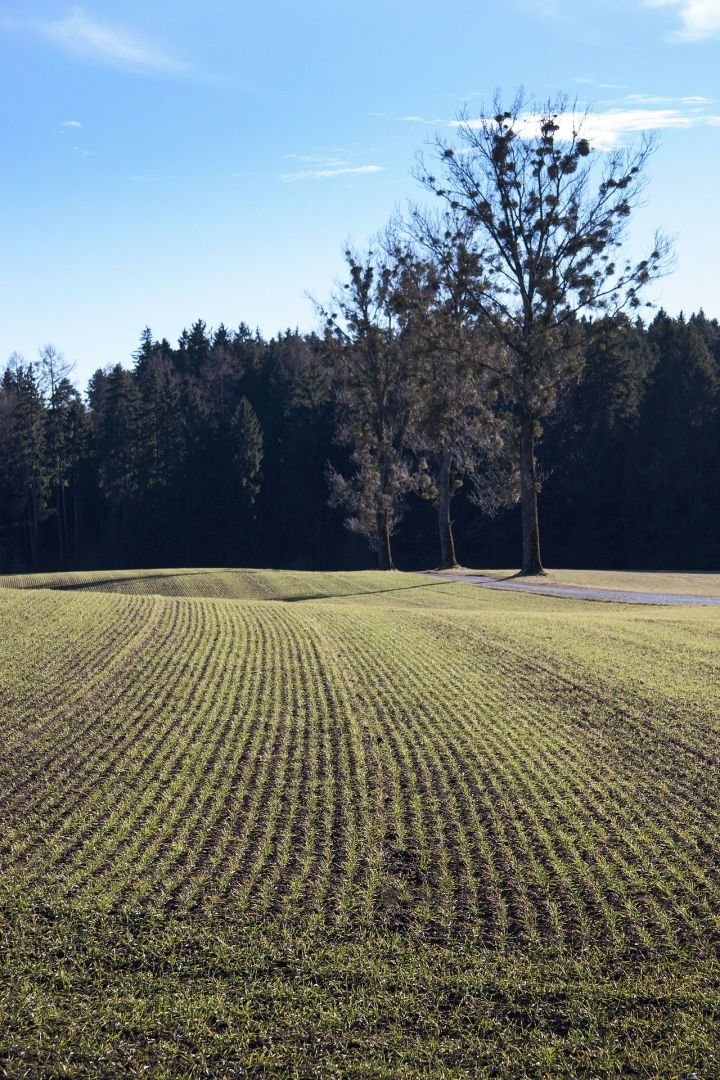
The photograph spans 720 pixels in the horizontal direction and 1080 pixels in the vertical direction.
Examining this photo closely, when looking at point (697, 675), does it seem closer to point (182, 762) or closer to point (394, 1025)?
point (182, 762)

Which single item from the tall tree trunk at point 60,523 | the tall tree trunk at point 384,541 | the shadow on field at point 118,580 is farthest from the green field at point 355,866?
the tall tree trunk at point 60,523

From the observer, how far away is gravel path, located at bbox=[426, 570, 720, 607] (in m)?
36.7

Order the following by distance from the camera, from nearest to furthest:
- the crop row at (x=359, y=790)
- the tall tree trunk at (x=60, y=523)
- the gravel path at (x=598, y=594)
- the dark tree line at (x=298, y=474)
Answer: the crop row at (x=359, y=790), the gravel path at (x=598, y=594), the dark tree line at (x=298, y=474), the tall tree trunk at (x=60, y=523)

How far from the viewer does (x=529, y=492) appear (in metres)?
45.3

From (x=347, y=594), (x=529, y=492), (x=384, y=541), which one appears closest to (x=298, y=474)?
(x=384, y=541)

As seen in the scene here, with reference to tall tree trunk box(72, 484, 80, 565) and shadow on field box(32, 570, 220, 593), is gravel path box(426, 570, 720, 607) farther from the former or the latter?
tall tree trunk box(72, 484, 80, 565)

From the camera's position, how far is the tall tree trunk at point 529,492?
148 feet

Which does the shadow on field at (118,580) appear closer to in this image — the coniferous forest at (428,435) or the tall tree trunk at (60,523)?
the coniferous forest at (428,435)

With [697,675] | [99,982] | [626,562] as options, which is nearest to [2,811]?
[99,982]

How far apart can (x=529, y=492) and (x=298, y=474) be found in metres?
57.0

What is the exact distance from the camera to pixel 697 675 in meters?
19.9

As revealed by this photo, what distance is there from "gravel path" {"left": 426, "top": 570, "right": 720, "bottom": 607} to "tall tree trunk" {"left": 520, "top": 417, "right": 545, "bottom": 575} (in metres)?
2.26

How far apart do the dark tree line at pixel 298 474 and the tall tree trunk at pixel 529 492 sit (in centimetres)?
3592

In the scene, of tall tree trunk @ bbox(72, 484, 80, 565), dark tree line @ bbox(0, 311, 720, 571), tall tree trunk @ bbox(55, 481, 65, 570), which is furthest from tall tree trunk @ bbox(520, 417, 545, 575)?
tall tree trunk @ bbox(72, 484, 80, 565)
